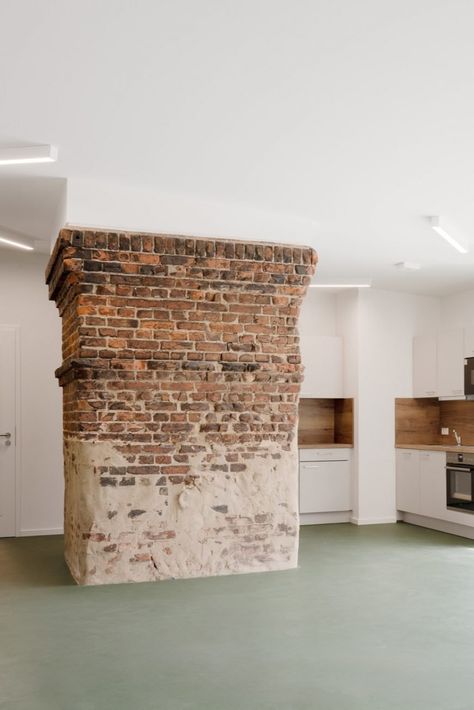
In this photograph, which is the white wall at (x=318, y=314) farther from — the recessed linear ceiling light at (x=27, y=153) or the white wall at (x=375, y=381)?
the recessed linear ceiling light at (x=27, y=153)

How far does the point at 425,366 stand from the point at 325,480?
6.31 ft

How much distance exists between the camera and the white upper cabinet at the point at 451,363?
890 cm

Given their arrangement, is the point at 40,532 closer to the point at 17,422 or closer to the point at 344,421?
the point at 17,422

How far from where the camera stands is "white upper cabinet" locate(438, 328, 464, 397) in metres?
8.90

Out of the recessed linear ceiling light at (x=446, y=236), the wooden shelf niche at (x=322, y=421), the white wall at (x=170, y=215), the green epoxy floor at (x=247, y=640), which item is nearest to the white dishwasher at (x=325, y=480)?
the wooden shelf niche at (x=322, y=421)

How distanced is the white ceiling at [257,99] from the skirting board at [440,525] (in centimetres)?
366

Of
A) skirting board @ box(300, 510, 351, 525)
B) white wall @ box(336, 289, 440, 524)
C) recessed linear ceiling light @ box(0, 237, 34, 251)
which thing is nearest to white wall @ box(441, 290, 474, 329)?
white wall @ box(336, 289, 440, 524)

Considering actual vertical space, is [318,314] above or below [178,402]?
above

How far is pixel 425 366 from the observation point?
31.0 ft

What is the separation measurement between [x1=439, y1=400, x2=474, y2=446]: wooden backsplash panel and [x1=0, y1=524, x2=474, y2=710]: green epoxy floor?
291 cm

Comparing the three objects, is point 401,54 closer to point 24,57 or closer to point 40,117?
point 24,57

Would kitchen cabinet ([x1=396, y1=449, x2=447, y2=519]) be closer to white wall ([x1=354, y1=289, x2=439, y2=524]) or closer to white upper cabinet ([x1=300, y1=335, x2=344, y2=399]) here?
white wall ([x1=354, y1=289, x2=439, y2=524])

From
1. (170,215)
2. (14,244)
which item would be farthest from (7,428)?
(170,215)

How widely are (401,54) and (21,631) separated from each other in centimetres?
387
